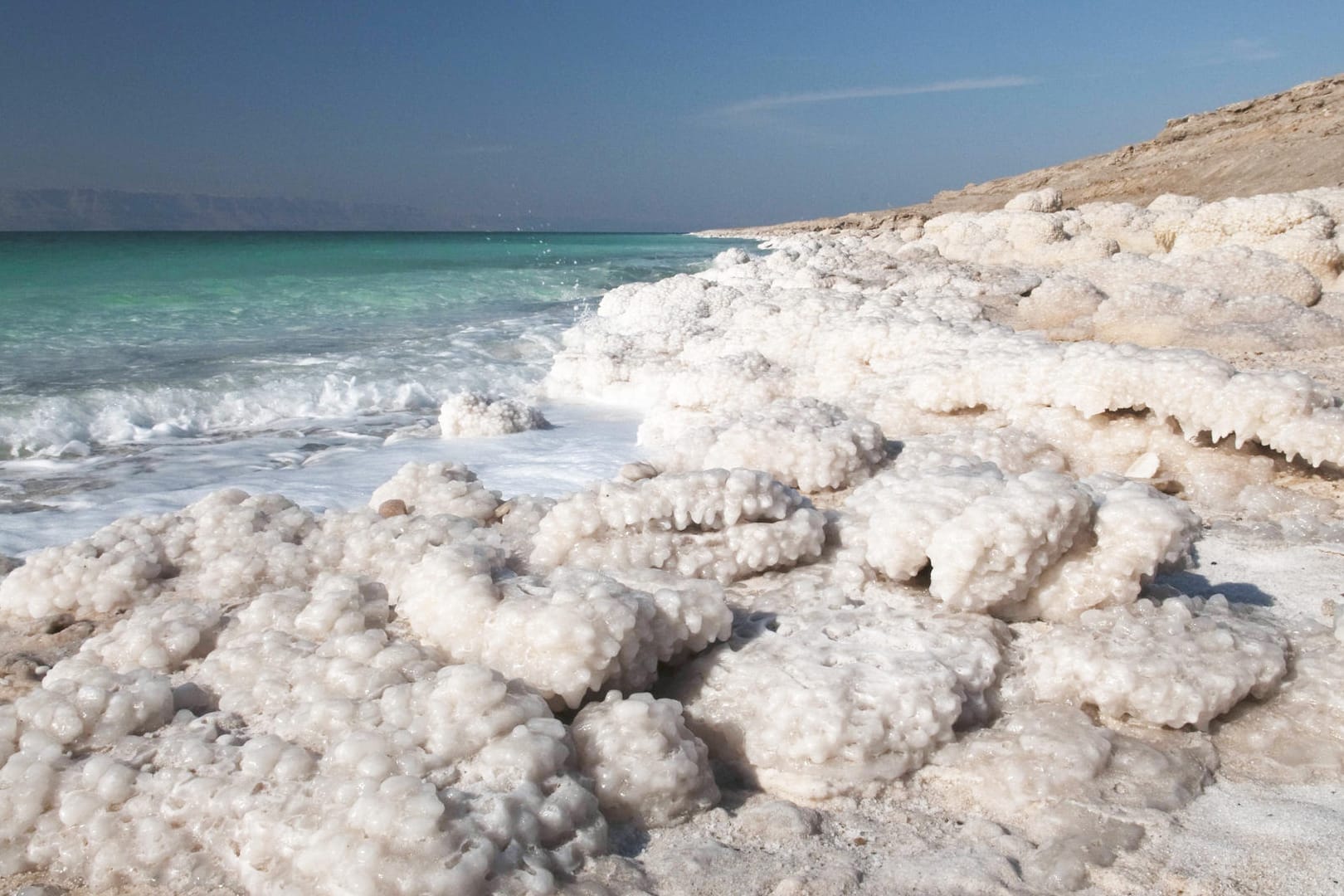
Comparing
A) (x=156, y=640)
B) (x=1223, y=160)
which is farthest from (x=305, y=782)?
(x=1223, y=160)

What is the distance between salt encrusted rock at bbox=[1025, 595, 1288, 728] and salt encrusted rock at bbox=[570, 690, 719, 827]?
30.1 inches

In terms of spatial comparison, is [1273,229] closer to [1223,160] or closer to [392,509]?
[392,509]

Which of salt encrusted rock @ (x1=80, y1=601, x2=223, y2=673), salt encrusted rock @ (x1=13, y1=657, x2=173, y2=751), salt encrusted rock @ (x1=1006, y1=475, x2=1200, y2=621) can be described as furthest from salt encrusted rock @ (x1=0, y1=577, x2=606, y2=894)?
salt encrusted rock @ (x1=1006, y1=475, x2=1200, y2=621)

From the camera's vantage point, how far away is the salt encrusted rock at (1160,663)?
1694 millimetres

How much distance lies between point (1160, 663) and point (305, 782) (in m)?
1.58

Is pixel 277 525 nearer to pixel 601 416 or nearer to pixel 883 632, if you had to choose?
pixel 883 632

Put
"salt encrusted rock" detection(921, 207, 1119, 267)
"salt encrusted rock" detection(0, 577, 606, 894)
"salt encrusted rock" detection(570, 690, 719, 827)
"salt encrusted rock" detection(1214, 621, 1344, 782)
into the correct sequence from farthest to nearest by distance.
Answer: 1. "salt encrusted rock" detection(921, 207, 1119, 267)
2. "salt encrusted rock" detection(1214, 621, 1344, 782)
3. "salt encrusted rock" detection(570, 690, 719, 827)
4. "salt encrusted rock" detection(0, 577, 606, 894)

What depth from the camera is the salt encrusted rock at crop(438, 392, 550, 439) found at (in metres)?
4.70

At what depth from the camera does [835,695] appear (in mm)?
1668

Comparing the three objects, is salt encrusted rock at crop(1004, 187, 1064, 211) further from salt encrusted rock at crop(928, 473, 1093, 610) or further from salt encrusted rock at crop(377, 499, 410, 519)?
salt encrusted rock at crop(377, 499, 410, 519)

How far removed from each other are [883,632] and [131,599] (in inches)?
75.3

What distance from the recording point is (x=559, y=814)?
137 centimetres

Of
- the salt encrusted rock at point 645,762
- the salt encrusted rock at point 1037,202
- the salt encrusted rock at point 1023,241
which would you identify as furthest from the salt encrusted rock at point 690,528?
the salt encrusted rock at point 1037,202

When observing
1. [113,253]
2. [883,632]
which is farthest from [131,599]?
[113,253]
